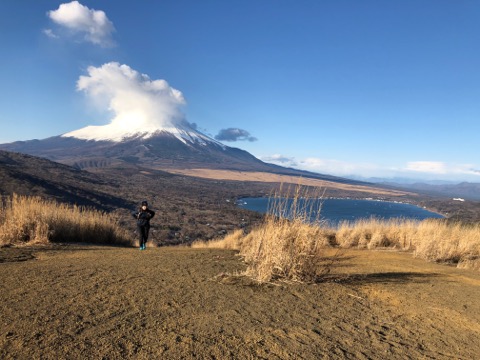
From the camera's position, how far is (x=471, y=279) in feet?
20.7

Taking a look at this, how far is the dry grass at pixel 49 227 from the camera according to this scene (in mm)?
7297

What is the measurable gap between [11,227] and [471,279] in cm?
961

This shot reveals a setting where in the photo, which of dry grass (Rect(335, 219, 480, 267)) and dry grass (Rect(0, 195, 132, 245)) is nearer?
dry grass (Rect(0, 195, 132, 245))

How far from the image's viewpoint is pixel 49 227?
7.90 m

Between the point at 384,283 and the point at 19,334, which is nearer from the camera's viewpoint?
the point at 19,334

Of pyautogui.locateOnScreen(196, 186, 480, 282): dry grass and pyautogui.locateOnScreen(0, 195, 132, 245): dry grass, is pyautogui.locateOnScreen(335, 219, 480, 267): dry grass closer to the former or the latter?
pyautogui.locateOnScreen(196, 186, 480, 282): dry grass

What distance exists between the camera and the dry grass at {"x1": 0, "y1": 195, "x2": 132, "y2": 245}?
730 centimetres

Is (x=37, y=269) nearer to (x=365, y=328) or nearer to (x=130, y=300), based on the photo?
(x=130, y=300)

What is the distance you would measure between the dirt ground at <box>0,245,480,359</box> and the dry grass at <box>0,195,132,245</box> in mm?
1829

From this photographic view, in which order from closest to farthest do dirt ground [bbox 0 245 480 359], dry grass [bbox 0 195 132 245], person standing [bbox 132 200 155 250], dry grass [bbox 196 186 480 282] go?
1. dirt ground [bbox 0 245 480 359]
2. dry grass [bbox 196 186 480 282]
3. dry grass [bbox 0 195 132 245]
4. person standing [bbox 132 200 155 250]

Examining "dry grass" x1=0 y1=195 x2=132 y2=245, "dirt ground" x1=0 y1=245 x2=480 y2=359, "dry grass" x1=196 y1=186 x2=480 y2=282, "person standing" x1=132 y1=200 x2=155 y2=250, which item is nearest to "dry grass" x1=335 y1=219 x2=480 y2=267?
"dry grass" x1=196 y1=186 x2=480 y2=282

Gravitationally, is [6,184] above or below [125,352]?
below

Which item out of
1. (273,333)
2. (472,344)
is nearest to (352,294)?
(472,344)

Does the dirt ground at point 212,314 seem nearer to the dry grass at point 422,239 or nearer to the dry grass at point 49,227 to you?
the dry grass at point 49,227
